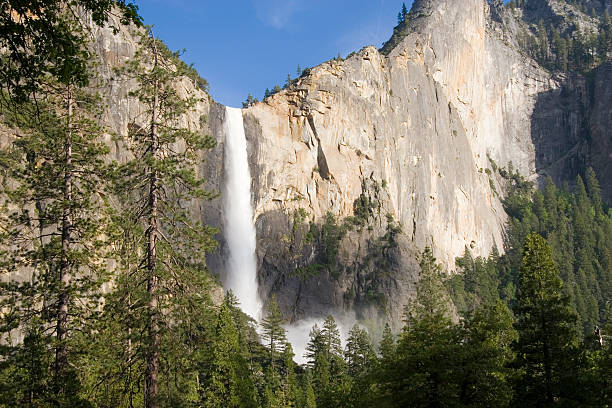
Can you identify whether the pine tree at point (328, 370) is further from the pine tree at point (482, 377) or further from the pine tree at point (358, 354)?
the pine tree at point (482, 377)

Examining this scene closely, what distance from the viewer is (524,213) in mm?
112625

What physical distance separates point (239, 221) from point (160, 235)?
56.6 metres

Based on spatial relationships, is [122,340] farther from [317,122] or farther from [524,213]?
[524,213]

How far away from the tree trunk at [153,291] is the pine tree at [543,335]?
1360cm

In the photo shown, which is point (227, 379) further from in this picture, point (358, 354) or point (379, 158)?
point (379, 158)

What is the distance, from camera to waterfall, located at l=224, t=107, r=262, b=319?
228ft

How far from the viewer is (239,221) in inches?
2847

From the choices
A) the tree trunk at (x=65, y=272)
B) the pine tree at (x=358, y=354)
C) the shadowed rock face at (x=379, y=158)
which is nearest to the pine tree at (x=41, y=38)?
the tree trunk at (x=65, y=272)

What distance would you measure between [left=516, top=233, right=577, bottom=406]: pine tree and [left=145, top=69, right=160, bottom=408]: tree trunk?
13.6 meters

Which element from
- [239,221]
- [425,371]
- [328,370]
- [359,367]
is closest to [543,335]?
[425,371]

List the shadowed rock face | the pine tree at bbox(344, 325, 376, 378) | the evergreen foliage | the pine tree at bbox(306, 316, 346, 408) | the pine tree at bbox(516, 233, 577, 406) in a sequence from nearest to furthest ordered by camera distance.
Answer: the evergreen foliage, the pine tree at bbox(516, 233, 577, 406), the pine tree at bbox(306, 316, 346, 408), the pine tree at bbox(344, 325, 376, 378), the shadowed rock face

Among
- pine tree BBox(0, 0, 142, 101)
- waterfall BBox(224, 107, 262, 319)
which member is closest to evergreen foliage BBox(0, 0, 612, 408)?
pine tree BBox(0, 0, 142, 101)

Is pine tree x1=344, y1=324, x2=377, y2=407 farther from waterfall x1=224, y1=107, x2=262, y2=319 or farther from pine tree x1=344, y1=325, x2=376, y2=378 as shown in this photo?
waterfall x1=224, y1=107, x2=262, y2=319

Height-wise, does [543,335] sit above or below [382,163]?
below
